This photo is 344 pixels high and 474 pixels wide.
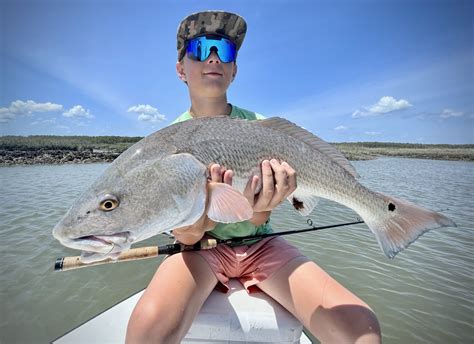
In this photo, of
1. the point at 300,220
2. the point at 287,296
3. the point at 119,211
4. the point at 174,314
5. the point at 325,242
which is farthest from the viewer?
the point at 300,220

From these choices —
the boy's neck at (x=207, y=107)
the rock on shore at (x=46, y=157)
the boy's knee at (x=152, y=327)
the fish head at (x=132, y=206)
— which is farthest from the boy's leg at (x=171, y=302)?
the rock on shore at (x=46, y=157)

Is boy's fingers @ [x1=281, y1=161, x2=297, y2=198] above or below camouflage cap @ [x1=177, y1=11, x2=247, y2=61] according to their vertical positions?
below

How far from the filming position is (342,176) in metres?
2.48

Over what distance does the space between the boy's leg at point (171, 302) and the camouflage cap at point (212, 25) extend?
8.01 ft

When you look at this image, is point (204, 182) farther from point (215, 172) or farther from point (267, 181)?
point (267, 181)

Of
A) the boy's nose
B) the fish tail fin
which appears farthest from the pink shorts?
the boy's nose

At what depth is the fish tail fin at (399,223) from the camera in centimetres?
213

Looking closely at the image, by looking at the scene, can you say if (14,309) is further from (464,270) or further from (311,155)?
(464,270)

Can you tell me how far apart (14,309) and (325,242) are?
6609 millimetres

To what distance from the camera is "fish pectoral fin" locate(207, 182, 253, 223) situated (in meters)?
1.93

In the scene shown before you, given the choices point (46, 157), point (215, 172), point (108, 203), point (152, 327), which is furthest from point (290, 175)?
point (46, 157)

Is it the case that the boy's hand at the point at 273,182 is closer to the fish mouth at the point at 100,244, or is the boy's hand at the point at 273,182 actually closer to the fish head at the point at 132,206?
the fish head at the point at 132,206

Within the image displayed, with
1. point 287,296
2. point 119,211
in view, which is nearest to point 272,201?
point 287,296

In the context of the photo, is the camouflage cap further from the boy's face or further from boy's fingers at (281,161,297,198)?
boy's fingers at (281,161,297,198)
